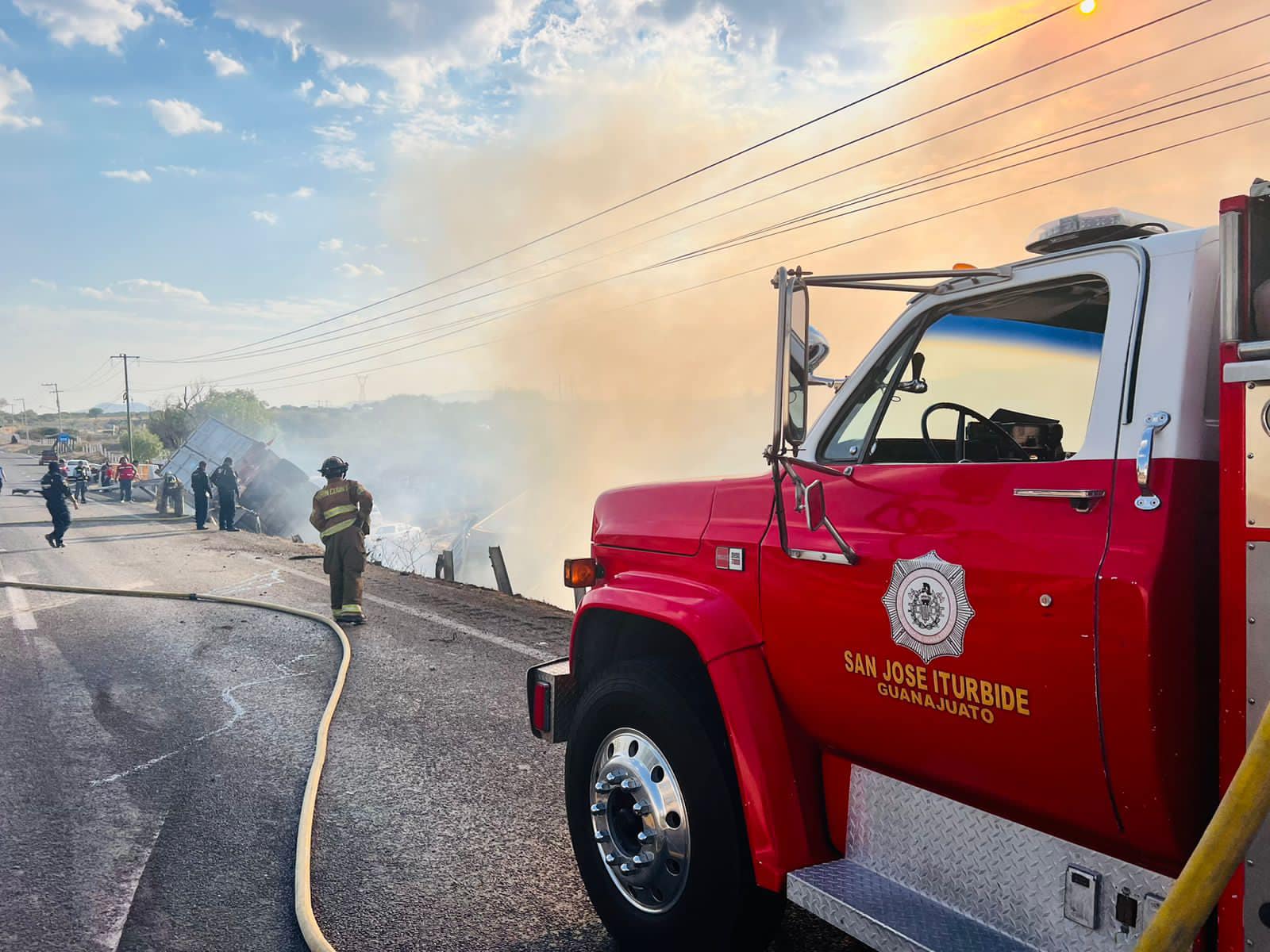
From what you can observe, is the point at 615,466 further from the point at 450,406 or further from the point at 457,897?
the point at 457,897

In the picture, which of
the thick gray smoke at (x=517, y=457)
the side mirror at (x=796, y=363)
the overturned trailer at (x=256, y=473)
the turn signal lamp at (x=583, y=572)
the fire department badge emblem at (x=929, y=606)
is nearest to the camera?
the fire department badge emblem at (x=929, y=606)

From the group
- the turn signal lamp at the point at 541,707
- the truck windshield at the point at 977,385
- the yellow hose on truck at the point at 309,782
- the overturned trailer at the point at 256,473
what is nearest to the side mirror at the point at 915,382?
the truck windshield at the point at 977,385

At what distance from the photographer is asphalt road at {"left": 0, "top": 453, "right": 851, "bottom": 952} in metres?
3.31

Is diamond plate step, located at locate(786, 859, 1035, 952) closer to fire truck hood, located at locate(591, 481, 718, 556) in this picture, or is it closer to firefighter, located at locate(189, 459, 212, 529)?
fire truck hood, located at locate(591, 481, 718, 556)

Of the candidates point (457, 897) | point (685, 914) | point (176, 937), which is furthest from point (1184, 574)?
point (176, 937)

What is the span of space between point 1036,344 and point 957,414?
12.5 inches

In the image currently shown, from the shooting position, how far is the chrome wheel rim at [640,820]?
2.77 meters

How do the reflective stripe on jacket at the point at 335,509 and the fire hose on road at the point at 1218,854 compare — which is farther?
the reflective stripe on jacket at the point at 335,509

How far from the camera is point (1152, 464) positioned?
1.78 meters

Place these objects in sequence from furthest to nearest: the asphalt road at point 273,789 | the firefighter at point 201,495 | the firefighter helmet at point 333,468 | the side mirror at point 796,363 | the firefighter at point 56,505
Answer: the firefighter at point 201,495, the firefighter at point 56,505, the firefighter helmet at point 333,468, the asphalt road at point 273,789, the side mirror at point 796,363

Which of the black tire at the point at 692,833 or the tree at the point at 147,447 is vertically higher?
the tree at the point at 147,447

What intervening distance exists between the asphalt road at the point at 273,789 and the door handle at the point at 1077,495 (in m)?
1.95

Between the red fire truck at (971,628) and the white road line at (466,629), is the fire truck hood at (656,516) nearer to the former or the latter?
the red fire truck at (971,628)

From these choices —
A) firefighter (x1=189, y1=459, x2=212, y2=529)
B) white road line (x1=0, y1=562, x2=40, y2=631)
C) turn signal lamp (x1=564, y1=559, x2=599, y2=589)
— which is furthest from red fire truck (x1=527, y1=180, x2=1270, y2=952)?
firefighter (x1=189, y1=459, x2=212, y2=529)
